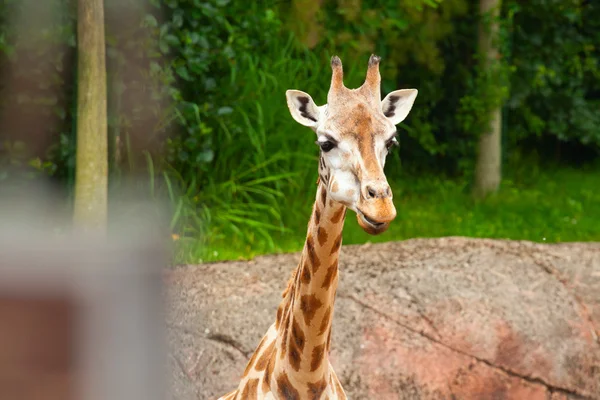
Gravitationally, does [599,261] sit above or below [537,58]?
below

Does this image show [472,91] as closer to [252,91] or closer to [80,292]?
[252,91]

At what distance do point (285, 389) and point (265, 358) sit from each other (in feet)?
0.71

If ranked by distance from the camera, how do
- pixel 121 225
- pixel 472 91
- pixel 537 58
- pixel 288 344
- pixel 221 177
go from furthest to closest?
1. pixel 537 58
2. pixel 472 91
3. pixel 221 177
4. pixel 121 225
5. pixel 288 344

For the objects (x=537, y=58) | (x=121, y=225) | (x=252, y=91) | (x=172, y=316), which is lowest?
(x=172, y=316)

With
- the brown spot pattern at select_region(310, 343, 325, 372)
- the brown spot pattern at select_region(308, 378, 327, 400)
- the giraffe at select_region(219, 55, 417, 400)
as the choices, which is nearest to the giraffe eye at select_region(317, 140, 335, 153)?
the giraffe at select_region(219, 55, 417, 400)

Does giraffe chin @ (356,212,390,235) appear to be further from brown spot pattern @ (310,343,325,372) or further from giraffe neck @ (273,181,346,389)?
brown spot pattern @ (310,343,325,372)

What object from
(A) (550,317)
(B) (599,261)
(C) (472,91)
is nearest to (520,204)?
(C) (472,91)

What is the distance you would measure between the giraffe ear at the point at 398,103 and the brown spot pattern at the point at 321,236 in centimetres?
37

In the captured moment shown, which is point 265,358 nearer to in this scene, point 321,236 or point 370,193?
point 321,236

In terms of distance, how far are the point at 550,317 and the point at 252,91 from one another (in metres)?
2.66

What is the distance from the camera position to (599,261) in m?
5.06

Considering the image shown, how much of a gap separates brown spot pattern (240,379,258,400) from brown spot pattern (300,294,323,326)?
0.39m

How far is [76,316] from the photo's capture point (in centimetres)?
470

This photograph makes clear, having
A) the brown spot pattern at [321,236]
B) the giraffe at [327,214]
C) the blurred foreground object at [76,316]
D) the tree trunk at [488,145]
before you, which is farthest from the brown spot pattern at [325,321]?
the tree trunk at [488,145]
